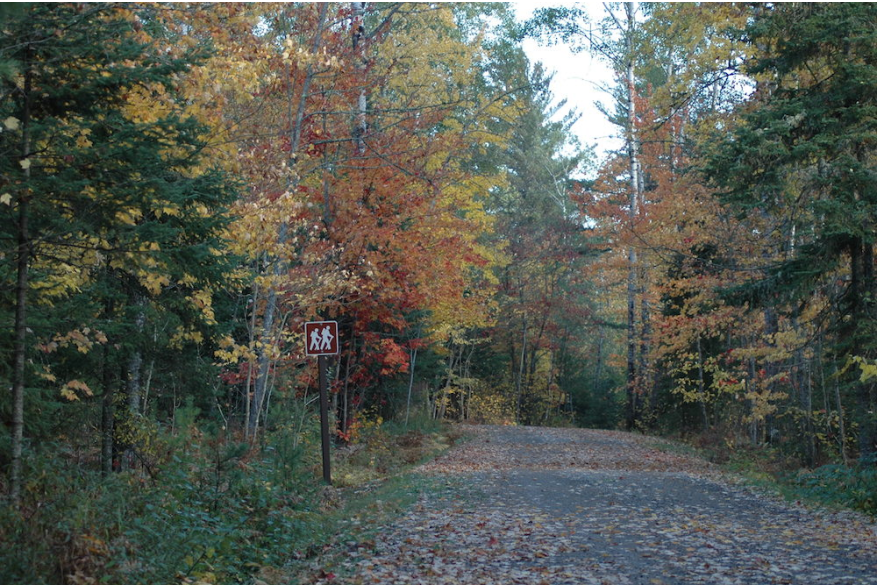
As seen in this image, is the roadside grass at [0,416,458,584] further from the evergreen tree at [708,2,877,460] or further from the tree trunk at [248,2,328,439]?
the evergreen tree at [708,2,877,460]

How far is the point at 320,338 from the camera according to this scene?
1239 centimetres

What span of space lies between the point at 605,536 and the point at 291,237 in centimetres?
1001

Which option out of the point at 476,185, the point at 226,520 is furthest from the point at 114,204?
the point at 476,185

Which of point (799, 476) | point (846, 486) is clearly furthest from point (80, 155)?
point (799, 476)

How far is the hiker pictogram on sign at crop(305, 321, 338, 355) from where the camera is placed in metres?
12.3

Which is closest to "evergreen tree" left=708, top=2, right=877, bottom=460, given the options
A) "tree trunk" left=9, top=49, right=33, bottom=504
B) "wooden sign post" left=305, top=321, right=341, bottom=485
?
"wooden sign post" left=305, top=321, right=341, bottom=485

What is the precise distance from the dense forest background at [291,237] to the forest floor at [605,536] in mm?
1759

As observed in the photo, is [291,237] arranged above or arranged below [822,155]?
below

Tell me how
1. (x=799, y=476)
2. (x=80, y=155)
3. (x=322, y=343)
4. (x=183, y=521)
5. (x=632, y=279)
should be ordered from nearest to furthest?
1. (x=183, y=521)
2. (x=80, y=155)
3. (x=322, y=343)
4. (x=799, y=476)
5. (x=632, y=279)

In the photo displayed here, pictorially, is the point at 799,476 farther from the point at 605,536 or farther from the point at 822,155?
the point at 605,536

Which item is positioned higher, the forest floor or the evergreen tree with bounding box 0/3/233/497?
the evergreen tree with bounding box 0/3/233/497

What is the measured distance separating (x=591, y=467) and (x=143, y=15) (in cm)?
1285

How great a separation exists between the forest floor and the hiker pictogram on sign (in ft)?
9.27

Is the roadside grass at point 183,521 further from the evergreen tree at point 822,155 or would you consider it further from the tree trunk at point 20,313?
the evergreen tree at point 822,155
